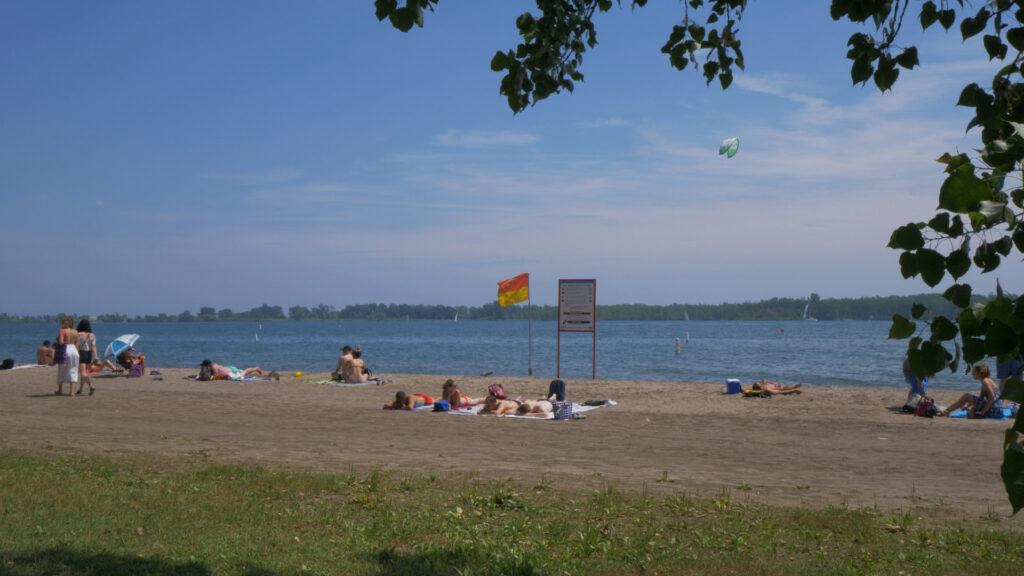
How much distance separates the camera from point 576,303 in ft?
68.3

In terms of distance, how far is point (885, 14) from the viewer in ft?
10.1

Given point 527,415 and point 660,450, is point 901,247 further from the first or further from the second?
point 527,415

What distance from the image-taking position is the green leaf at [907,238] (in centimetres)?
183

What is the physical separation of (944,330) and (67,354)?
62.4 ft

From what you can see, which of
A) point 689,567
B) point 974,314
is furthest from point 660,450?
point 974,314

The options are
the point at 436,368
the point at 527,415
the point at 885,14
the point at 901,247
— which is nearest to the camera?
the point at 901,247

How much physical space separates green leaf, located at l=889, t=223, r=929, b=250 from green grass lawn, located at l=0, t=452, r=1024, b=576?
350 cm

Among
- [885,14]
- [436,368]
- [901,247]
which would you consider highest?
[885,14]

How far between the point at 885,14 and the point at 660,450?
8.06 meters

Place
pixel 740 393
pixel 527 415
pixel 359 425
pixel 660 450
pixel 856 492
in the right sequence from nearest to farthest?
pixel 856 492
pixel 660 450
pixel 359 425
pixel 527 415
pixel 740 393

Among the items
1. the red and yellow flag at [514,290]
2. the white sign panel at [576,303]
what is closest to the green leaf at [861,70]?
the white sign panel at [576,303]

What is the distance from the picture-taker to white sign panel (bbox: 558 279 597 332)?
20516mm

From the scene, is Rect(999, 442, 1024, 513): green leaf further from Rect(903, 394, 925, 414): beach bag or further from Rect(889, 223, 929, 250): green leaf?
Rect(903, 394, 925, 414): beach bag

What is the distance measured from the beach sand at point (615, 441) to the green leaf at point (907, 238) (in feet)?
18.9
